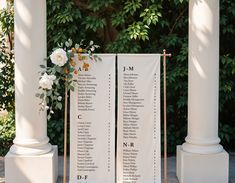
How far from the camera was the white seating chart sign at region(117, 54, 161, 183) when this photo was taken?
4.96 m

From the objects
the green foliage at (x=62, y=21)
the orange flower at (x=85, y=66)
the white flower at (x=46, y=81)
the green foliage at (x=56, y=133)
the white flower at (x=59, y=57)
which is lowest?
the green foliage at (x=56, y=133)

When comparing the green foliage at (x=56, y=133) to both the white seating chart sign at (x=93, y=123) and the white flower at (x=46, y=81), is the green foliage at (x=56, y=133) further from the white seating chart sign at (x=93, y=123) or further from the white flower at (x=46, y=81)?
the white flower at (x=46, y=81)

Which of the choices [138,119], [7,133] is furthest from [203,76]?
[7,133]

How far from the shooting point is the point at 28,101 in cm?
507

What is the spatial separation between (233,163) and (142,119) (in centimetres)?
222

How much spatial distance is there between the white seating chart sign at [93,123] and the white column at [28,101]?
338mm

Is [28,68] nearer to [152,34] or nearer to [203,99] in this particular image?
[203,99]

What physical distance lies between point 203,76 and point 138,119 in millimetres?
869

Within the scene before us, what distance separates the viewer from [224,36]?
7242mm

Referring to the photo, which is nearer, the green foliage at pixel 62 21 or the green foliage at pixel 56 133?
the green foliage at pixel 62 21

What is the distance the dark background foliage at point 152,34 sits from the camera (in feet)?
22.2

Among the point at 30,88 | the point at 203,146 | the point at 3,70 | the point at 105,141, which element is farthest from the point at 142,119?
the point at 3,70

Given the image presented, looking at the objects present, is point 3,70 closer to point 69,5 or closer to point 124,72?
point 69,5

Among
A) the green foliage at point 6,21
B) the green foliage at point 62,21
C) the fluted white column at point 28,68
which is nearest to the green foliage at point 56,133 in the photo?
the green foliage at point 62,21
